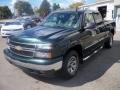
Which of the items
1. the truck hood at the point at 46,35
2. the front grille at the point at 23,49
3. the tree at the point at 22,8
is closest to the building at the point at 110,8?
the truck hood at the point at 46,35

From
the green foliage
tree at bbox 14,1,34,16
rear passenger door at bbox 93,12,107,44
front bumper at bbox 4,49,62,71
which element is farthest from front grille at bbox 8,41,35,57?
tree at bbox 14,1,34,16

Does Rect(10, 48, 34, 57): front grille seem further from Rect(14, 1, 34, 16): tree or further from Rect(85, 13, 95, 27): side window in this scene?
Rect(14, 1, 34, 16): tree

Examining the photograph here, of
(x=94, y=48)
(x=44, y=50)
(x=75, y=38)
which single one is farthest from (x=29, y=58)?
(x=94, y=48)

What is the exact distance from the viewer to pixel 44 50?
184 inches

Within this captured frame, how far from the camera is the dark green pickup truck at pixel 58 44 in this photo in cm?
470

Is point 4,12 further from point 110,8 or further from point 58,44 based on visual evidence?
point 58,44

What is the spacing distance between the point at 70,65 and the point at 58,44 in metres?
0.91

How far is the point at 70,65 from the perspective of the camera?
5.38 m

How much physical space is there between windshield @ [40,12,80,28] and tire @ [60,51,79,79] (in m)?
0.97

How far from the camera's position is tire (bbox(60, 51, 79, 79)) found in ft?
16.6

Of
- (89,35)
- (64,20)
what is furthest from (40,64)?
(89,35)

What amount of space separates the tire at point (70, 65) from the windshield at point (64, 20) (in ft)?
3.20

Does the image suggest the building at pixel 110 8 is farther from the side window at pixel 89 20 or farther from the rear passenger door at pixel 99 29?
the side window at pixel 89 20

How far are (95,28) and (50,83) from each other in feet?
8.85
